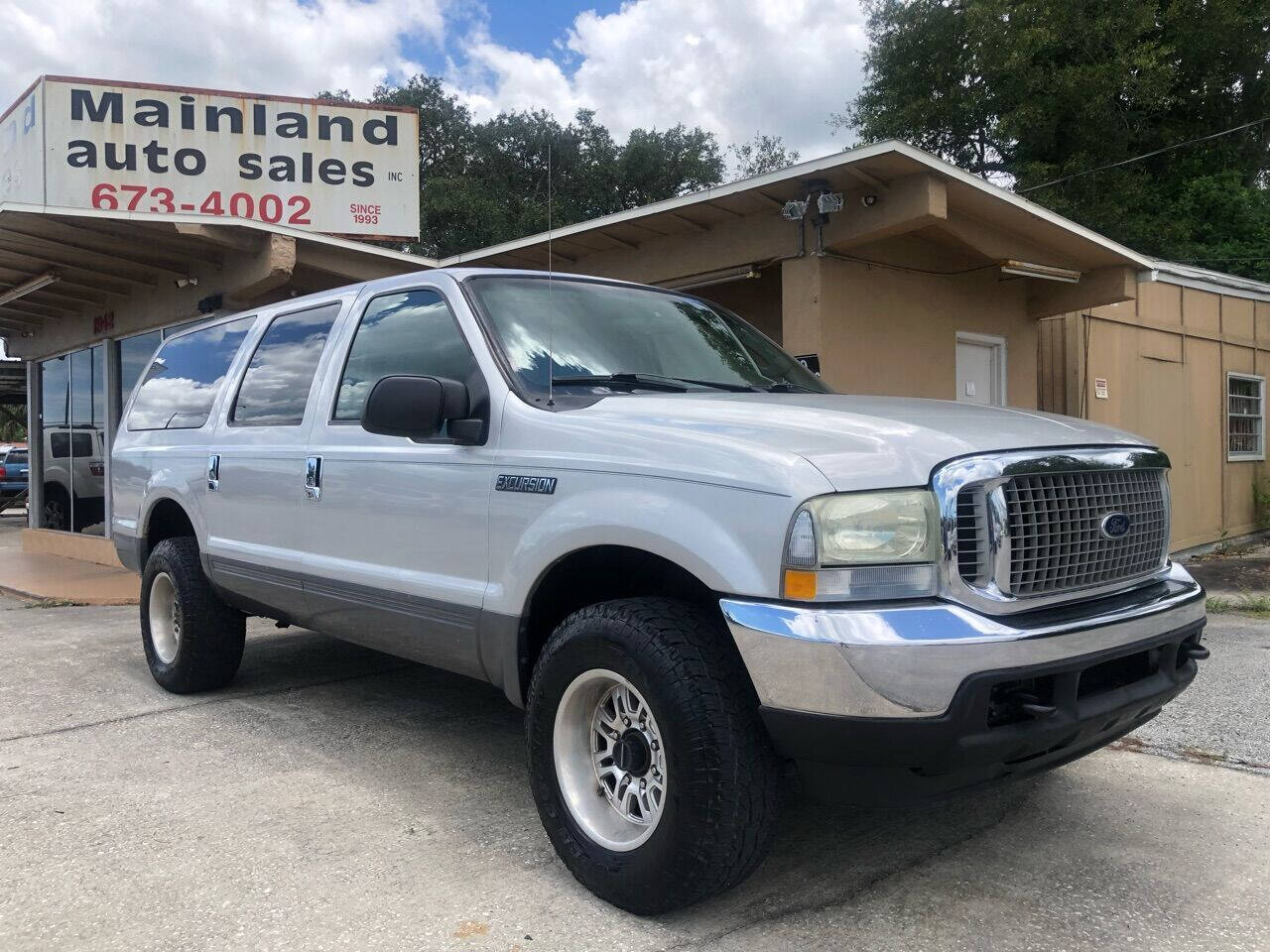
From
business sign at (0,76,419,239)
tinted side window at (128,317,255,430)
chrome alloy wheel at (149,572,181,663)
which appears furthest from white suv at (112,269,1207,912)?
business sign at (0,76,419,239)

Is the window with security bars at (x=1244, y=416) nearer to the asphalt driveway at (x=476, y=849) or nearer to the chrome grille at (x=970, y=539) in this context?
the asphalt driveway at (x=476, y=849)

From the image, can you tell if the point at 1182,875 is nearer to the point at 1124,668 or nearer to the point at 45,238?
the point at 1124,668

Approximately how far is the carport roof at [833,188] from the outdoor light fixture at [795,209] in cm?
8

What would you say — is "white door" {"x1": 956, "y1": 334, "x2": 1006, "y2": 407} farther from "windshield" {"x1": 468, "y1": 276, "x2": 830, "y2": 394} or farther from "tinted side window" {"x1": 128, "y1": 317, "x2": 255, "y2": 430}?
"tinted side window" {"x1": 128, "y1": 317, "x2": 255, "y2": 430}

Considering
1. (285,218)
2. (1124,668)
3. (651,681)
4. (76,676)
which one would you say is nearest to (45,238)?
(285,218)

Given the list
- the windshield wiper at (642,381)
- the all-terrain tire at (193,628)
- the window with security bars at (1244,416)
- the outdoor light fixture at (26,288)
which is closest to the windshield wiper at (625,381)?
the windshield wiper at (642,381)

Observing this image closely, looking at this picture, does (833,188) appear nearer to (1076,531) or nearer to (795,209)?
(795,209)

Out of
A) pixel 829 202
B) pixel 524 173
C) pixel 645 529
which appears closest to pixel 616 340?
pixel 645 529

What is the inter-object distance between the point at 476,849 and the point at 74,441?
11.6 m

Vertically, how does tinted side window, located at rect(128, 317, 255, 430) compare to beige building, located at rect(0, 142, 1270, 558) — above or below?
below

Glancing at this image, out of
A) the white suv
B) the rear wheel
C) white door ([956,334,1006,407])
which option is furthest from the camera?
the rear wheel

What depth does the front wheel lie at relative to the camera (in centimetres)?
264

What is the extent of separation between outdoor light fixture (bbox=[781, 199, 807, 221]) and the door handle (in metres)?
4.65

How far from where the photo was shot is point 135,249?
9.64 m
